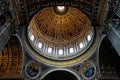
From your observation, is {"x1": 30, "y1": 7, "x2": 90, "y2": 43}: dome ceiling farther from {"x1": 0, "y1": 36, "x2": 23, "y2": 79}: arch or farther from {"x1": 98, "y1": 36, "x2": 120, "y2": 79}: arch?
{"x1": 98, "y1": 36, "x2": 120, "y2": 79}: arch

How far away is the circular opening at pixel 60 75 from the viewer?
25.0 meters

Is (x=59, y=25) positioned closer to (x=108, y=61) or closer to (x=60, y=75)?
(x=60, y=75)

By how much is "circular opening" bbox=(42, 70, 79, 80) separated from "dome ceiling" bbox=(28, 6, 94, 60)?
190 cm

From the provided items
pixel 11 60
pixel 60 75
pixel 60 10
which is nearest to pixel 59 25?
pixel 60 10

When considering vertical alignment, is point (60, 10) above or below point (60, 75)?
above

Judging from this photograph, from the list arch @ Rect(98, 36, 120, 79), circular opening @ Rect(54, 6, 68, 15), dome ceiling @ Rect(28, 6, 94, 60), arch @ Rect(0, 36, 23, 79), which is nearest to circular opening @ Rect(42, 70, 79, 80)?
dome ceiling @ Rect(28, 6, 94, 60)

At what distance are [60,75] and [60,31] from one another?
7387mm

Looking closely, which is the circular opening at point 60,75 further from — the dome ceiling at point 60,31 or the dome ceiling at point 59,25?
the dome ceiling at point 59,25

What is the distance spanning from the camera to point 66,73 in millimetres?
25344

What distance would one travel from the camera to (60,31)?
3058 cm

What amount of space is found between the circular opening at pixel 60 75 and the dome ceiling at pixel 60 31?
190 cm

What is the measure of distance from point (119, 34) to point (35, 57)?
12.4 meters

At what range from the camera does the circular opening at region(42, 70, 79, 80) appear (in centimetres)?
2496

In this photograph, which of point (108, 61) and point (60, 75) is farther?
point (60, 75)
